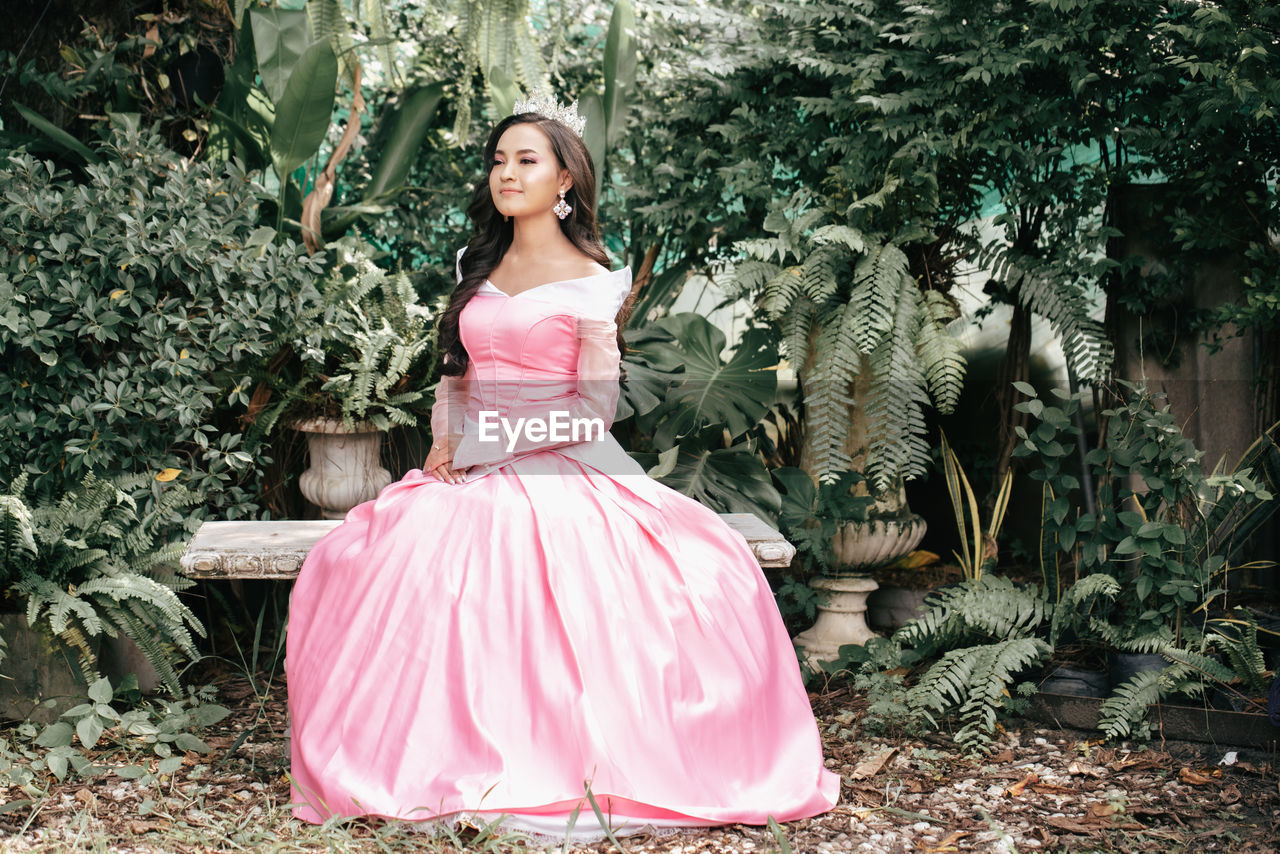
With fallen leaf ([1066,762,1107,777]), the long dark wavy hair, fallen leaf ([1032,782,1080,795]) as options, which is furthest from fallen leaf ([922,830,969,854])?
the long dark wavy hair

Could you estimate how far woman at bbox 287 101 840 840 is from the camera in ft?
7.27

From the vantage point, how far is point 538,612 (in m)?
2.32

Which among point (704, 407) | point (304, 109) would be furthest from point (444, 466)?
point (304, 109)

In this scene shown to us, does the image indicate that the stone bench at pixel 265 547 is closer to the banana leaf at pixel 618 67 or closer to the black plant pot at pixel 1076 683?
the black plant pot at pixel 1076 683

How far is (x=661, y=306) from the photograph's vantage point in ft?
14.5

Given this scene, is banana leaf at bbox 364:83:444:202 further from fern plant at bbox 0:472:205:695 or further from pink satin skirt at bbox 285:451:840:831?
pink satin skirt at bbox 285:451:840:831

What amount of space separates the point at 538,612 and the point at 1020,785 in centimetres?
134

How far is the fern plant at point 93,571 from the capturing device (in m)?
2.84

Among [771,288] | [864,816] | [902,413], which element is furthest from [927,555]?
[864,816]

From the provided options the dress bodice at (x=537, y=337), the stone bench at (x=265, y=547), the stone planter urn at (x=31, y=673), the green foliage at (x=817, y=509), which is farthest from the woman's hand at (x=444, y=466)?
the green foliage at (x=817, y=509)

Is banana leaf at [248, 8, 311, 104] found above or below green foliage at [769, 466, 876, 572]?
above

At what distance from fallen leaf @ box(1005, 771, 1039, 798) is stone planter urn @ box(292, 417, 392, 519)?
2.24 meters

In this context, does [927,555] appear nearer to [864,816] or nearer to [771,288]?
[771,288]

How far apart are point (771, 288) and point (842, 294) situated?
32cm
